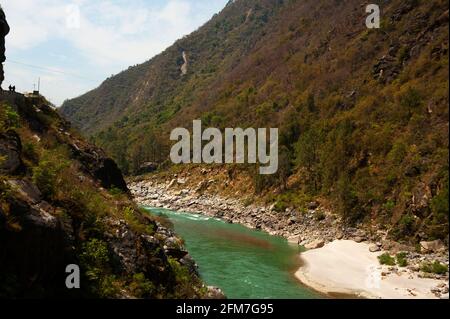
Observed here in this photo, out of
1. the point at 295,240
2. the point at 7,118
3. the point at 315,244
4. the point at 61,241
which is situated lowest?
the point at 295,240

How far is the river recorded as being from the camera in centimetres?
2339

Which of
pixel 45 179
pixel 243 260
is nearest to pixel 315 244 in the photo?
pixel 243 260

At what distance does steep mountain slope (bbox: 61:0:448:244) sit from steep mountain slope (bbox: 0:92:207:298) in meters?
8.01

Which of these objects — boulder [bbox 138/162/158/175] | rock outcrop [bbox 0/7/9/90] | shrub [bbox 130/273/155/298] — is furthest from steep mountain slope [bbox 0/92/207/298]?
boulder [bbox 138/162/158/175]

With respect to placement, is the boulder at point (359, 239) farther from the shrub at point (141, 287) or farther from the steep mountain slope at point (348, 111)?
the shrub at point (141, 287)

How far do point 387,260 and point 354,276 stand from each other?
9.06 feet

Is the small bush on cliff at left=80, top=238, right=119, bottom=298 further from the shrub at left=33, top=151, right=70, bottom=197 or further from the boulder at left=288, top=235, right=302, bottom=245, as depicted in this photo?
the boulder at left=288, top=235, right=302, bottom=245

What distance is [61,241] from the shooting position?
1080cm

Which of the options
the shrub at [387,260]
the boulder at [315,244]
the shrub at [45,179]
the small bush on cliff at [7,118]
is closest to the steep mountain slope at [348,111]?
the shrub at [387,260]

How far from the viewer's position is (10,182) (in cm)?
1088

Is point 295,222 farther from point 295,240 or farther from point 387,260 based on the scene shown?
point 387,260

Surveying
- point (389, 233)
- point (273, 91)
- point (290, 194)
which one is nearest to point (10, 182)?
point (389, 233)

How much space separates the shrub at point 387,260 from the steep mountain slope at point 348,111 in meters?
2.42

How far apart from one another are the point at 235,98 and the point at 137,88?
100682mm
